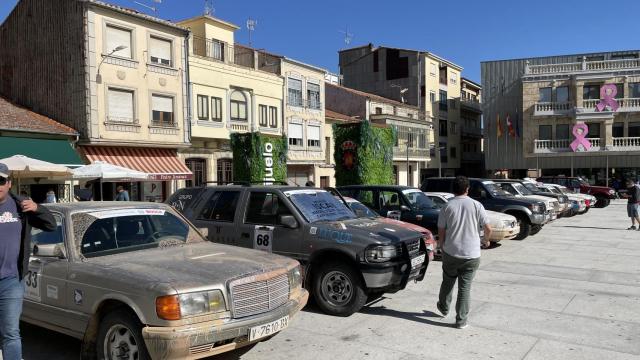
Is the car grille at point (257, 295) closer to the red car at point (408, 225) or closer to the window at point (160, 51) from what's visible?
the red car at point (408, 225)

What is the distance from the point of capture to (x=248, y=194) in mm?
7562

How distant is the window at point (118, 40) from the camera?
74.3 ft

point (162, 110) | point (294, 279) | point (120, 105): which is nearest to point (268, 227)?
point (294, 279)

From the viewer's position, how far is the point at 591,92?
144 feet

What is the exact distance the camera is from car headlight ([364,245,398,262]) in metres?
6.29

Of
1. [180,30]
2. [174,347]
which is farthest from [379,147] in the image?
[174,347]

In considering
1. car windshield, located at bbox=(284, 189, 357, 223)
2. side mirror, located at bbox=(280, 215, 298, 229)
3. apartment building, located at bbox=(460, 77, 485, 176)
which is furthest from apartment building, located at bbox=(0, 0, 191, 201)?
apartment building, located at bbox=(460, 77, 485, 176)

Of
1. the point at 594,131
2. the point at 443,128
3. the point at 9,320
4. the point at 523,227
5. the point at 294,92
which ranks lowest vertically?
the point at 523,227

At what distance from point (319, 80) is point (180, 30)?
13581 millimetres

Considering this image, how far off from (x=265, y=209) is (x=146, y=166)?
Answer: 17.8 metres

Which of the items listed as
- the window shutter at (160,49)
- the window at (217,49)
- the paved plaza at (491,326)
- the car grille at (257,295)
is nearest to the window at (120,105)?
the window shutter at (160,49)

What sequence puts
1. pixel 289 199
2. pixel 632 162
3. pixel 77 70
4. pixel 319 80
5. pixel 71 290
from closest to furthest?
1. pixel 71 290
2. pixel 289 199
3. pixel 77 70
4. pixel 319 80
5. pixel 632 162

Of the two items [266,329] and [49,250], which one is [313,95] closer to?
[49,250]

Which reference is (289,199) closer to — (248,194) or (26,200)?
(248,194)
